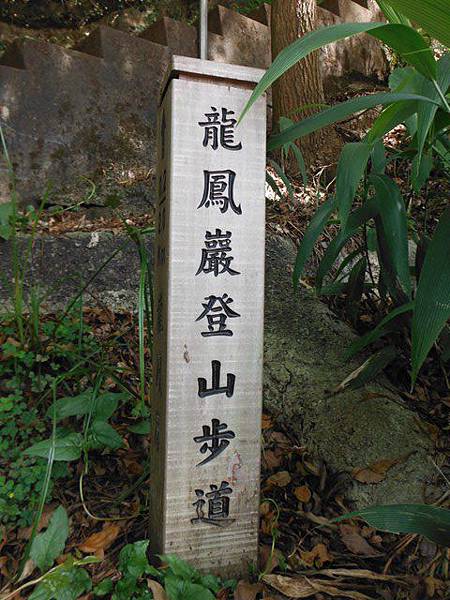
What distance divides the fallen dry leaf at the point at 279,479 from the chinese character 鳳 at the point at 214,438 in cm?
34

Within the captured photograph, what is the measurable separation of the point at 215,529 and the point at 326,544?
301 millimetres

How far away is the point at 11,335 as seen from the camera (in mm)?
1587

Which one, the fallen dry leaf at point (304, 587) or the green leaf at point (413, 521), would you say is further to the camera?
the fallen dry leaf at point (304, 587)

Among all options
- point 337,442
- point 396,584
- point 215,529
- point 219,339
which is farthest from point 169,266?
point 396,584

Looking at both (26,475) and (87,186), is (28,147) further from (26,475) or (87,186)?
(26,475)

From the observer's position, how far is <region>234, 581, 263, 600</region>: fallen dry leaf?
3.35ft

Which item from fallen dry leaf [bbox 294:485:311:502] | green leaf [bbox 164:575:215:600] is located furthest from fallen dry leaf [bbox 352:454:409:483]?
green leaf [bbox 164:575:215:600]

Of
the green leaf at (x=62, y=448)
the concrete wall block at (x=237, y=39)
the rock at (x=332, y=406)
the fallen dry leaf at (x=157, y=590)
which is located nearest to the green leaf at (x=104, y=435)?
the green leaf at (x=62, y=448)

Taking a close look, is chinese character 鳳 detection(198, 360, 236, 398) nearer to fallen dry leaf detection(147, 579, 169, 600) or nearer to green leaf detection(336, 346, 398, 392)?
fallen dry leaf detection(147, 579, 169, 600)

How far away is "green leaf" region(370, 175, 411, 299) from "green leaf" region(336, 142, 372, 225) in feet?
0.93

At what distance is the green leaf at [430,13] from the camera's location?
66cm

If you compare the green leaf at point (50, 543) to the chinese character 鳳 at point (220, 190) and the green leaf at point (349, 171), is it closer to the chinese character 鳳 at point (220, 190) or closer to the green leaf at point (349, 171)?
the chinese character 鳳 at point (220, 190)

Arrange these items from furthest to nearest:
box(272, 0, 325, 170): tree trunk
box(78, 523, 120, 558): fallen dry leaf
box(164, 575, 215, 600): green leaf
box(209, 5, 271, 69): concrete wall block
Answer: box(209, 5, 271, 69): concrete wall block, box(272, 0, 325, 170): tree trunk, box(78, 523, 120, 558): fallen dry leaf, box(164, 575, 215, 600): green leaf

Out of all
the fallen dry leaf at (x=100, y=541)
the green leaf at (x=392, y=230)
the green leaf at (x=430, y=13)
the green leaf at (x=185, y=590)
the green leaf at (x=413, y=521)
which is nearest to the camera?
the green leaf at (x=430, y=13)
